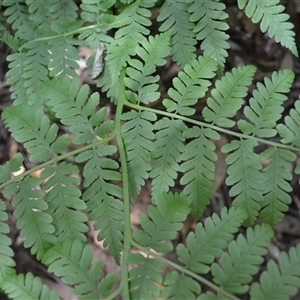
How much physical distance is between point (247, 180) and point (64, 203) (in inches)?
31.7

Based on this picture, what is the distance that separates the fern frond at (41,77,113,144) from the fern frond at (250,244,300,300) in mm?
922

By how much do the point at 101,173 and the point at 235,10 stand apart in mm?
1889

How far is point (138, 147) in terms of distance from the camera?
1898mm

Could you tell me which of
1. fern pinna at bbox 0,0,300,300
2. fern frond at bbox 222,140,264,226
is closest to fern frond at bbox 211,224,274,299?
fern pinna at bbox 0,0,300,300

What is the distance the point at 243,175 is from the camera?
183cm

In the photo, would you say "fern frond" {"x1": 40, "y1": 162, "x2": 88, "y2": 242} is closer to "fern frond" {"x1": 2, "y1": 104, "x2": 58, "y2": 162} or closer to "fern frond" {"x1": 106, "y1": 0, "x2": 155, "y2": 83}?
"fern frond" {"x1": 2, "y1": 104, "x2": 58, "y2": 162}

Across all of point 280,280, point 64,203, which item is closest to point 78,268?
point 64,203

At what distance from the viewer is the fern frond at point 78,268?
164 centimetres

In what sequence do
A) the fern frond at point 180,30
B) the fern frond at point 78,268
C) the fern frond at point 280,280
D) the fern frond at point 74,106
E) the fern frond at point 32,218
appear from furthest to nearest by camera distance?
the fern frond at point 180,30 → the fern frond at point 74,106 → the fern frond at point 32,218 → the fern frond at point 78,268 → the fern frond at point 280,280

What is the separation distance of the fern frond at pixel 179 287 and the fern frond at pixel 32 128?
0.77 m

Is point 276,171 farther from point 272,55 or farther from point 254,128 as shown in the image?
point 272,55

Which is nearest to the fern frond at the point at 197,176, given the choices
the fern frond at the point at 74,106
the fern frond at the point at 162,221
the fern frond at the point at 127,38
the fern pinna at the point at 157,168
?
the fern pinna at the point at 157,168

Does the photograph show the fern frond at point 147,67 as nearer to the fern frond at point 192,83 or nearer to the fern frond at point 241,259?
the fern frond at point 192,83

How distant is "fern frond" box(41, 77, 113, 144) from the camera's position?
1.88m
